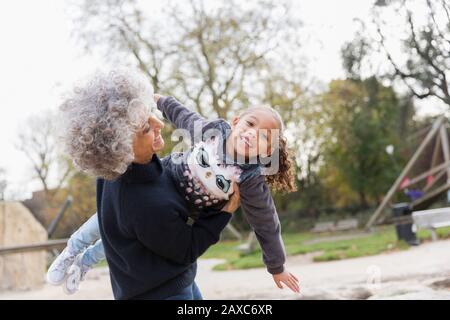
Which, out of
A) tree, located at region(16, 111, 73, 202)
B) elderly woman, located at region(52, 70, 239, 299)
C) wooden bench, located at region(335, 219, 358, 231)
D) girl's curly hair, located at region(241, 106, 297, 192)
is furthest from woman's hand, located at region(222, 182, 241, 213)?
wooden bench, located at region(335, 219, 358, 231)

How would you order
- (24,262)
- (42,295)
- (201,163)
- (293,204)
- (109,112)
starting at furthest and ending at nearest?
(293,204)
(24,262)
(42,295)
(201,163)
(109,112)

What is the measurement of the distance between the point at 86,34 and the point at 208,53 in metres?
1.45

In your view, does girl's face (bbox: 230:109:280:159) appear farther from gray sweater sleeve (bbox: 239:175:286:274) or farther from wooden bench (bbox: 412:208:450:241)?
wooden bench (bbox: 412:208:450:241)

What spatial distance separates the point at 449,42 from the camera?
178cm

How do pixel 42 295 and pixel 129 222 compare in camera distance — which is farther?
pixel 42 295

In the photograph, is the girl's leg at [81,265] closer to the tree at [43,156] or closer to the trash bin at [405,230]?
the trash bin at [405,230]

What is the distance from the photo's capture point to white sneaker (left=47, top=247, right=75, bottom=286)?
100 cm

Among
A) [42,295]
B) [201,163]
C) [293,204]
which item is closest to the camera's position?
[201,163]

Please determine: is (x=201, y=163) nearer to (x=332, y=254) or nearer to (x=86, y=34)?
(x=332, y=254)

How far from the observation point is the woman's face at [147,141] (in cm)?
84

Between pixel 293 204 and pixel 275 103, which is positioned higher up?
pixel 275 103

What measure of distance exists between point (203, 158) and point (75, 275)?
0.35m
